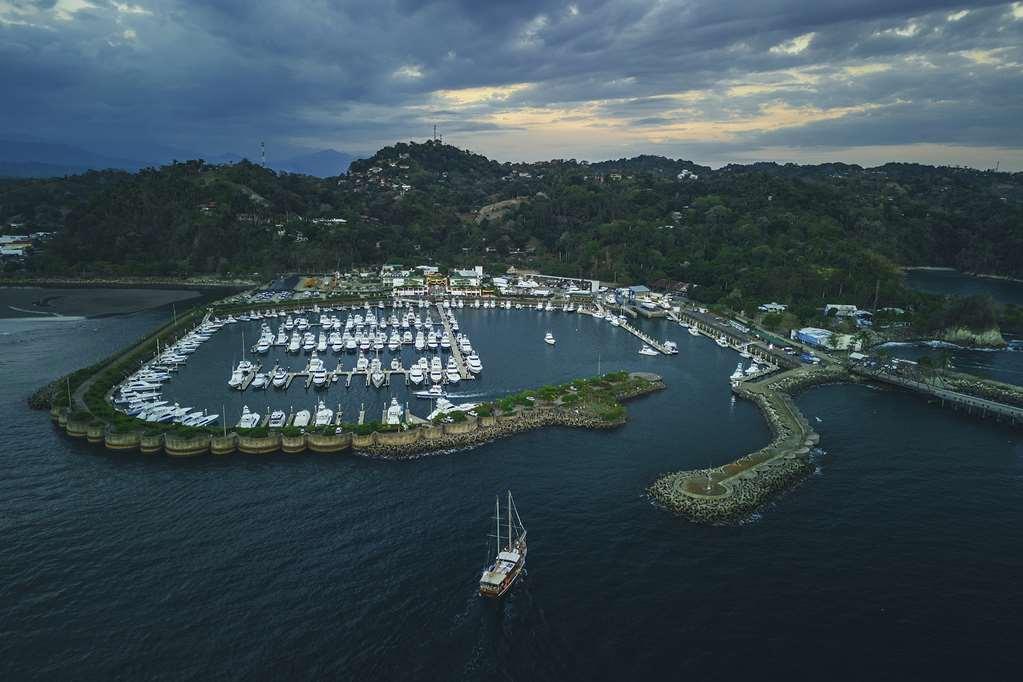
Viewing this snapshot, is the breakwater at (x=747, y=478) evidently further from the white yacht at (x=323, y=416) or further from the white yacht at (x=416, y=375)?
the white yacht at (x=416, y=375)

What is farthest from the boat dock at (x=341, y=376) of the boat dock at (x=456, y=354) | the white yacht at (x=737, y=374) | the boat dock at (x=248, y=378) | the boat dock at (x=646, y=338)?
the white yacht at (x=737, y=374)

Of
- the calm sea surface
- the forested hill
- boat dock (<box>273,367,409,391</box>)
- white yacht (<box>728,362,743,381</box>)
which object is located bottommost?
the calm sea surface

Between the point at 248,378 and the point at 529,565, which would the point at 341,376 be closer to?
the point at 248,378

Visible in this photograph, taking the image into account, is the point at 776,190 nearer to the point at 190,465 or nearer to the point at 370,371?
the point at 370,371

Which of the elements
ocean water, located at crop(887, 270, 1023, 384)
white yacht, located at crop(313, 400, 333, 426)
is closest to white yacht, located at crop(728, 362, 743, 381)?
ocean water, located at crop(887, 270, 1023, 384)

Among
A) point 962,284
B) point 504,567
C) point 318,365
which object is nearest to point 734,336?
point 318,365

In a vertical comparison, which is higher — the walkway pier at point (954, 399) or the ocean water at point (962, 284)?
the ocean water at point (962, 284)

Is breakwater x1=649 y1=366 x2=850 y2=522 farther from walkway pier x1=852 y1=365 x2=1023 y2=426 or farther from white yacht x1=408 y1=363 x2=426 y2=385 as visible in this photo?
white yacht x1=408 y1=363 x2=426 y2=385
